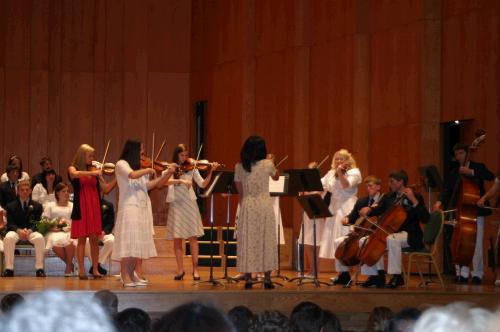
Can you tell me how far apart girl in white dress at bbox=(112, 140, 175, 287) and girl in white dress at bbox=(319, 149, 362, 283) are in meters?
2.17

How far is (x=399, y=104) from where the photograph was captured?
12.2 m

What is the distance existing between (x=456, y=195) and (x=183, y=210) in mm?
3134

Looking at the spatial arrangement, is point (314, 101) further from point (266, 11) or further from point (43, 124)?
point (43, 124)

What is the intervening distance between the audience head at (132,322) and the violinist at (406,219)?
19.0 ft

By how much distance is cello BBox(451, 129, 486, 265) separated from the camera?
9703 millimetres

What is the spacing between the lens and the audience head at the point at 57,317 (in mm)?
1818

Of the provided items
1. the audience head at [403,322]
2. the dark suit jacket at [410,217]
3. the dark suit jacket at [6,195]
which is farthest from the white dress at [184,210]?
the audience head at [403,322]

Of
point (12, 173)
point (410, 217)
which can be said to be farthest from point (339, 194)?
point (12, 173)

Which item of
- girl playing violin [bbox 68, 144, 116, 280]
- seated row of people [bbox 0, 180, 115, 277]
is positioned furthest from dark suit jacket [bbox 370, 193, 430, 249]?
seated row of people [bbox 0, 180, 115, 277]

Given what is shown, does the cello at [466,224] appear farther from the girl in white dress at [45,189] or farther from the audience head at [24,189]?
the girl in white dress at [45,189]

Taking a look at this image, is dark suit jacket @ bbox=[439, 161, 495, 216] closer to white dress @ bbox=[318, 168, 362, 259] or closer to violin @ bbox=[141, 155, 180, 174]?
white dress @ bbox=[318, 168, 362, 259]

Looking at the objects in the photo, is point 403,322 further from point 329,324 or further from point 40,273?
point 40,273

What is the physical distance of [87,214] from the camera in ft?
32.8

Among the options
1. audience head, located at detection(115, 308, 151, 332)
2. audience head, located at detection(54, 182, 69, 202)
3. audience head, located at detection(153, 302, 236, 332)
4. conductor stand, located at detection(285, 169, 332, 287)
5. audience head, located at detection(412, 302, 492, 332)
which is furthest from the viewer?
audience head, located at detection(54, 182, 69, 202)
